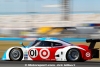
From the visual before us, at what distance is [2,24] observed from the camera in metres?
20.3

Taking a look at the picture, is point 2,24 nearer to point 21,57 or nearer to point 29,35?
point 29,35

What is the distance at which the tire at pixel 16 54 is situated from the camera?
752 cm

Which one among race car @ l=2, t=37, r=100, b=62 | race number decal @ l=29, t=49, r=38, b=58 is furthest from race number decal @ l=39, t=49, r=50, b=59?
race number decal @ l=29, t=49, r=38, b=58

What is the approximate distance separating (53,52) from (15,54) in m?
1.15

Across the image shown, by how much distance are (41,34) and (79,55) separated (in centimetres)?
931

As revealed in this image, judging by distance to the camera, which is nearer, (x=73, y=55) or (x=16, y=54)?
(x=73, y=55)

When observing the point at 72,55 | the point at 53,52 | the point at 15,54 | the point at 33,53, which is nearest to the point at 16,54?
the point at 15,54

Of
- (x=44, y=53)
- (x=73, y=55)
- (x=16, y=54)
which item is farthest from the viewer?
(x=16, y=54)

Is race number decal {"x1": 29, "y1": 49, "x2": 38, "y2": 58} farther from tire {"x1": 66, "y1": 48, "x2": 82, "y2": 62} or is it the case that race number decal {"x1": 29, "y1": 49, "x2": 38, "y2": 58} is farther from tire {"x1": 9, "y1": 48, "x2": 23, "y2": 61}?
tire {"x1": 66, "y1": 48, "x2": 82, "y2": 62}

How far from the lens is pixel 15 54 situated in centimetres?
757

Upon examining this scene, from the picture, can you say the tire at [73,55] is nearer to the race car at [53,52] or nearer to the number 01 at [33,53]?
the race car at [53,52]

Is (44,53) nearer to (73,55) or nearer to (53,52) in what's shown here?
(53,52)

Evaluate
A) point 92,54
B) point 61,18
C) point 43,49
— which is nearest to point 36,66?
point 43,49

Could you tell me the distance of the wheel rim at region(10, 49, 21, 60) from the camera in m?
7.53
